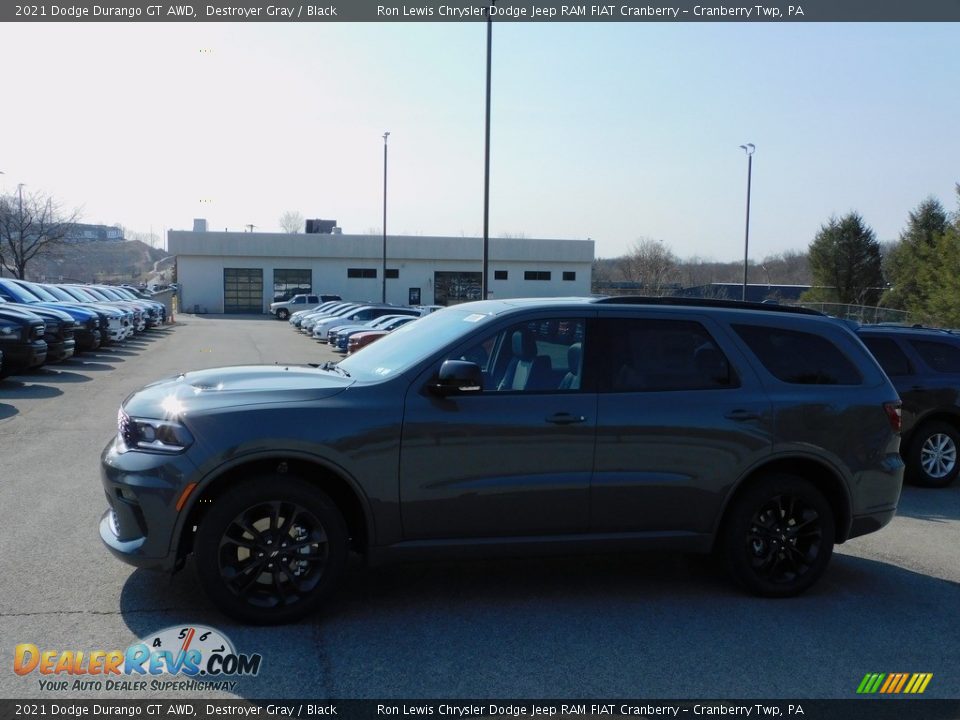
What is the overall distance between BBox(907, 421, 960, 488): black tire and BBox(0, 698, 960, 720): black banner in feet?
20.0

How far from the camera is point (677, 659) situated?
483 centimetres

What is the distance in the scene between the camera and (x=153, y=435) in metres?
5.09

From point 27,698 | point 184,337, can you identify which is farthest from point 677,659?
point 184,337

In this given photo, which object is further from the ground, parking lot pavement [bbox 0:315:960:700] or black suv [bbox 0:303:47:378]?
black suv [bbox 0:303:47:378]

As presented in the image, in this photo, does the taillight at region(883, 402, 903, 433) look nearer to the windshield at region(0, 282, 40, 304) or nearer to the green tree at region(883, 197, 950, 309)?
the windshield at region(0, 282, 40, 304)

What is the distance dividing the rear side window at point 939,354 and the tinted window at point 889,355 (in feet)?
0.72

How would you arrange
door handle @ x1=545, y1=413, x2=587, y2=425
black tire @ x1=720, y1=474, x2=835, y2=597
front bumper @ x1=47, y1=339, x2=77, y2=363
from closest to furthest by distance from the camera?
door handle @ x1=545, y1=413, x2=587, y2=425, black tire @ x1=720, y1=474, x2=835, y2=597, front bumper @ x1=47, y1=339, x2=77, y2=363

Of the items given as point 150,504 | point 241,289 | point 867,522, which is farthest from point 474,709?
point 241,289

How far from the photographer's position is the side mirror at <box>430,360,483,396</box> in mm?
5160

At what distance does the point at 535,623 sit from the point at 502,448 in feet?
3.39

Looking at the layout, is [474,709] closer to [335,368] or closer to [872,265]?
[335,368]

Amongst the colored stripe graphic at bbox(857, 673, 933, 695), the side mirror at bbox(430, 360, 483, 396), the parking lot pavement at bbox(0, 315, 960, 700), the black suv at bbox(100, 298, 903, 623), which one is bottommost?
the colored stripe graphic at bbox(857, 673, 933, 695)

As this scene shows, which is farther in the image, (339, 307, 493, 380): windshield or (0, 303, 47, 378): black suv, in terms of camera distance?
(0, 303, 47, 378): black suv

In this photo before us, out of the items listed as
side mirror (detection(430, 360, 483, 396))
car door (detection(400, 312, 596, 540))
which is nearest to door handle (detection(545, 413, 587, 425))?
car door (detection(400, 312, 596, 540))
